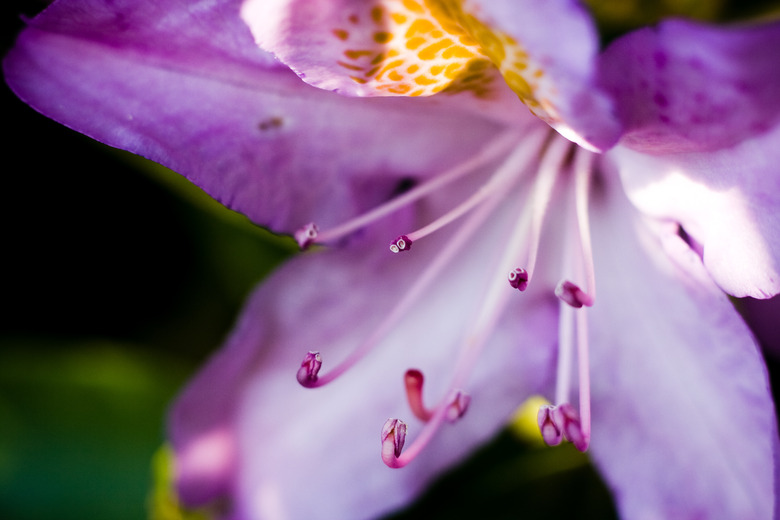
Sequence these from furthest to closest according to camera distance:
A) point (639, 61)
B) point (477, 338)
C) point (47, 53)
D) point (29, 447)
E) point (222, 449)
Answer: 1. point (29, 447)
2. point (222, 449)
3. point (477, 338)
4. point (47, 53)
5. point (639, 61)

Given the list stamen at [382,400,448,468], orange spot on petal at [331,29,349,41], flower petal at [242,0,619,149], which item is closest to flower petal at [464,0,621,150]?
flower petal at [242,0,619,149]

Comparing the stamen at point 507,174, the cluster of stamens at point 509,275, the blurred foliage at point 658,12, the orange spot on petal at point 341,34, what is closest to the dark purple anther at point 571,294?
the cluster of stamens at point 509,275

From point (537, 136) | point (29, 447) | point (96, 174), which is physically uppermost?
point (537, 136)

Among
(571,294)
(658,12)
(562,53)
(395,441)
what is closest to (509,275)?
(571,294)

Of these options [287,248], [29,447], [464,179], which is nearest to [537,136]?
[464,179]

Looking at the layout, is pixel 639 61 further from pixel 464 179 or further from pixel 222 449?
pixel 222 449

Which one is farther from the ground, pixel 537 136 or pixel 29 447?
pixel 537 136

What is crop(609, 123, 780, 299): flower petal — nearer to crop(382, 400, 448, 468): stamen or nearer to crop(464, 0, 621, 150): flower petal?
crop(464, 0, 621, 150): flower petal
